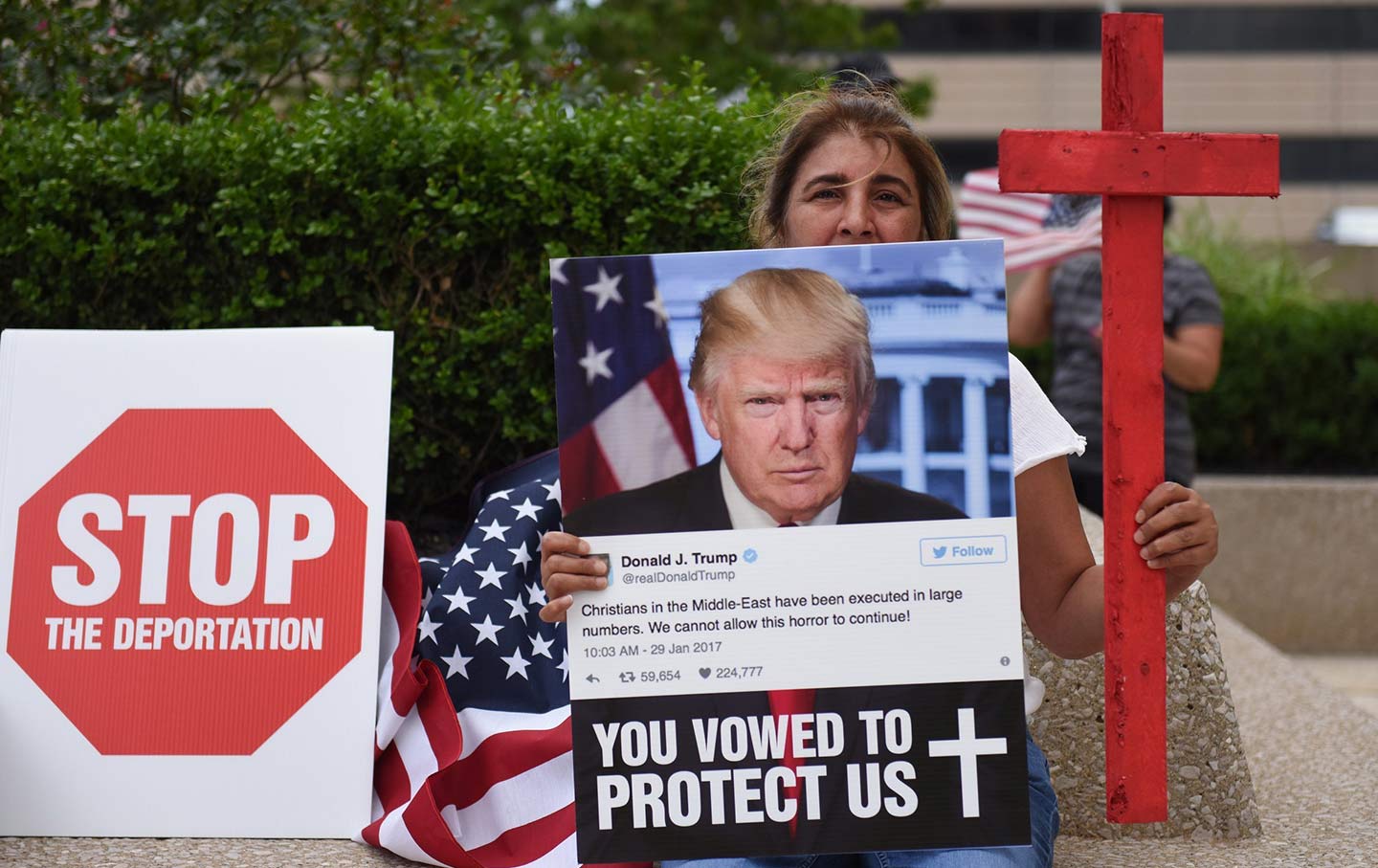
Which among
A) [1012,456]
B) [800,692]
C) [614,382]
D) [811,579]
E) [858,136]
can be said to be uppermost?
[858,136]

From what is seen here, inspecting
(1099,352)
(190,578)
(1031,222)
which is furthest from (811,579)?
(1031,222)

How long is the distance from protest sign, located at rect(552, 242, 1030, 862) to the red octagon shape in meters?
0.88

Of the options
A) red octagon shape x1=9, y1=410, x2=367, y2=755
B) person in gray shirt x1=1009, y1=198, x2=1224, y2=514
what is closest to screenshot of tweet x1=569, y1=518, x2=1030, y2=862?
red octagon shape x1=9, y1=410, x2=367, y2=755

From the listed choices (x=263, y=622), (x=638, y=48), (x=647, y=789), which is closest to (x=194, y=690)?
(x=263, y=622)

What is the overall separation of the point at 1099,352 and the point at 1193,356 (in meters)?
0.41

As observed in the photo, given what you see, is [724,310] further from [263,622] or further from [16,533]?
[16,533]

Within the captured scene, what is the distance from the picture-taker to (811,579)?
7.17 feet

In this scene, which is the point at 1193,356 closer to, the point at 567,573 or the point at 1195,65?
the point at 567,573

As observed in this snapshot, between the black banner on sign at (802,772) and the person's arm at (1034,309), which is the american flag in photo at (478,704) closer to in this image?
the black banner on sign at (802,772)

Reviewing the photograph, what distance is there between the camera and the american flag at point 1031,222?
4.97 metres

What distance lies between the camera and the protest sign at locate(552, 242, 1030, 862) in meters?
2.16

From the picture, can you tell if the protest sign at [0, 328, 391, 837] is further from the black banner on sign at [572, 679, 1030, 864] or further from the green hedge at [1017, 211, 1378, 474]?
the green hedge at [1017, 211, 1378, 474]

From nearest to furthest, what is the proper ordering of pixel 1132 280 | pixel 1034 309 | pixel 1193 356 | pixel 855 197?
pixel 1132 280 < pixel 855 197 < pixel 1193 356 < pixel 1034 309

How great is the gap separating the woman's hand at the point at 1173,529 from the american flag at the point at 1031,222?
2.22m
